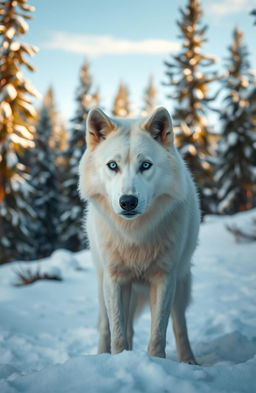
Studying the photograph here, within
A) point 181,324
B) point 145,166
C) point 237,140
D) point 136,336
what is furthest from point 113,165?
point 237,140

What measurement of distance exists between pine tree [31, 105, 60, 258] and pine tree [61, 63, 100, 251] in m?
2.95

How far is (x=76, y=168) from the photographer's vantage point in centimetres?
2191

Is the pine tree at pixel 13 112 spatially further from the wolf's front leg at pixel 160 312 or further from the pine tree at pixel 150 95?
the pine tree at pixel 150 95

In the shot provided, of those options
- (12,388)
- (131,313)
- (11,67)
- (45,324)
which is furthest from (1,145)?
(12,388)

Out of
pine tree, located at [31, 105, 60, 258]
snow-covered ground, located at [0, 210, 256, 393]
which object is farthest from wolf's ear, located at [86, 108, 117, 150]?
pine tree, located at [31, 105, 60, 258]

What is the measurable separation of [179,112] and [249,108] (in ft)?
17.0

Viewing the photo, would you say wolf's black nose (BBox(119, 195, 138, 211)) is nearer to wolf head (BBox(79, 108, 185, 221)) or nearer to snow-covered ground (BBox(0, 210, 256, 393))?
wolf head (BBox(79, 108, 185, 221))

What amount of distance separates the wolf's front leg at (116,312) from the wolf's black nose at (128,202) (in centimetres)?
85

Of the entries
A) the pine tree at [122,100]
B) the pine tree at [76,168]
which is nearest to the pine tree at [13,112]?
the pine tree at [76,168]

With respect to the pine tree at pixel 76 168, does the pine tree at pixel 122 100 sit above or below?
above

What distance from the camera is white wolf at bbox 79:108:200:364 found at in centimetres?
285

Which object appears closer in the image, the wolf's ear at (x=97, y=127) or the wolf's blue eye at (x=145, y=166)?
the wolf's blue eye at (x=145, y=166)

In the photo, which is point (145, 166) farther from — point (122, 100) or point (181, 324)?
point (122, 100)

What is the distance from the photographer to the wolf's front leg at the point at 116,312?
3.00 m
